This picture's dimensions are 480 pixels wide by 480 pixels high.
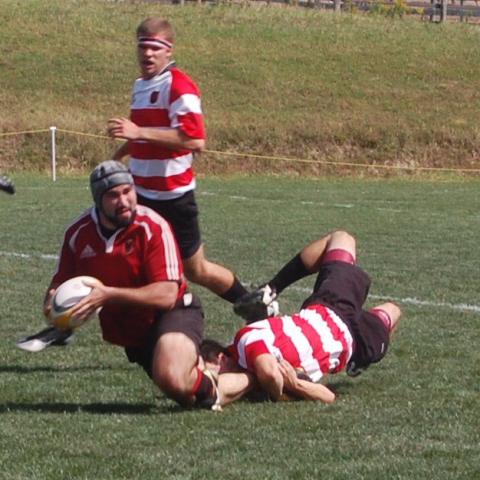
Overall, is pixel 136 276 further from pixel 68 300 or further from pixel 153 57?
pixel 153 57

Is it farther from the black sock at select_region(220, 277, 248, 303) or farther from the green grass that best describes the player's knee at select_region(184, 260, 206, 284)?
the green grass

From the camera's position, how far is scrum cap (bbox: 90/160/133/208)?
629 cm

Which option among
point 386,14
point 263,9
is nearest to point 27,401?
point 263,9

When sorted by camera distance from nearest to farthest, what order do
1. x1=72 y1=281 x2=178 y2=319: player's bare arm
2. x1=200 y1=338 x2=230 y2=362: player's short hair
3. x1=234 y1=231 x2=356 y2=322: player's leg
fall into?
x1=72 y1=281 x2=178 y2=319: player's bare arm < x1=200 y1=338 x2=230 y2=362: player's short hair < x1=234 y1=231 x2=356 y2=322: player's leg

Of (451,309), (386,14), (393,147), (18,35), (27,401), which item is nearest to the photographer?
(27,401)

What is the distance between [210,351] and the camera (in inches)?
275

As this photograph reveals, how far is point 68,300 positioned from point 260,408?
1.05 m

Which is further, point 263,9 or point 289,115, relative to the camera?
point 263,9

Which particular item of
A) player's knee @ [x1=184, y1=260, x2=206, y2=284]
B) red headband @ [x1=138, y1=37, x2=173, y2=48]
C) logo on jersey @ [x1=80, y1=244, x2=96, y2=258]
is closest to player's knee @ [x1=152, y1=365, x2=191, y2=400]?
logo on jersey @ [x1=80, y1=244, x2=96, y2=258]

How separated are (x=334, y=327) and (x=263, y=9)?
44078 mm

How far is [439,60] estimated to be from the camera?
147 ft

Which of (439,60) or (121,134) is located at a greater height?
(121,134)

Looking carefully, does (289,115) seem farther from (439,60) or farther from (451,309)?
(451,309)

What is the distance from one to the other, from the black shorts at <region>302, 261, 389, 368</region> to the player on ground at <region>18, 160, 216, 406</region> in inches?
29.9
